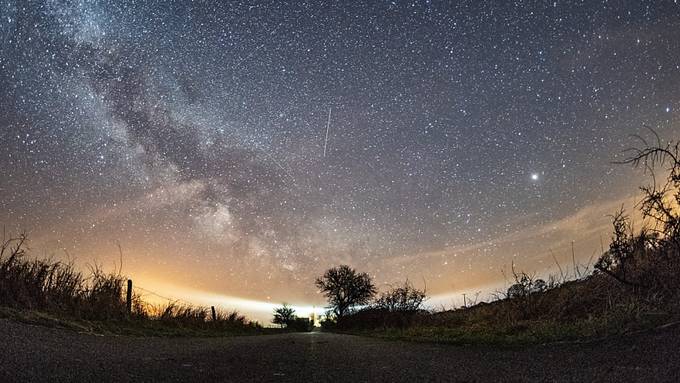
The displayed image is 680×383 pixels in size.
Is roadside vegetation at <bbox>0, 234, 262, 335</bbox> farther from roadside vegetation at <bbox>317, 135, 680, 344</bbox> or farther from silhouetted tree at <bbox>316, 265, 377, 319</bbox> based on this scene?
silhouetted tree at <bbox>316, 265, 377, 319</bbox>

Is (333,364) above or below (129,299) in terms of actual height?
below

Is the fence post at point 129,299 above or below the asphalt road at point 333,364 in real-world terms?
above

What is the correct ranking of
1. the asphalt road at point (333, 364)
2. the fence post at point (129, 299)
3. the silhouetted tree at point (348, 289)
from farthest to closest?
the silhouetted tree at point (348, 289) → the fence post at point (129, 299) → the asphalt road at point (333, 364)

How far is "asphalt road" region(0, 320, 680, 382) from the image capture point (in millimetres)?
3951

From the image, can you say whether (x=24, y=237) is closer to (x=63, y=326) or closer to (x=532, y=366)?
(x=63, y=326)

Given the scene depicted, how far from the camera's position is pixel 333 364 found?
557 cm

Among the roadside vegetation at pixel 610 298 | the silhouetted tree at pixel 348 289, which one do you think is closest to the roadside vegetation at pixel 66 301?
the roadside vegetation at pixel 610 298

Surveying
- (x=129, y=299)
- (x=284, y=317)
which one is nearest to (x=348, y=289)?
(x=284, y=317)

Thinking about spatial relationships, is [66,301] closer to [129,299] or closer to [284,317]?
[129,299]

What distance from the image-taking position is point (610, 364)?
4.27 meters

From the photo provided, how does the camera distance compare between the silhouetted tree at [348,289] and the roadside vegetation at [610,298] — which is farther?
the silhouetted tree at [348,289]

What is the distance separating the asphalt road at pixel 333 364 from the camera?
13.0 feet

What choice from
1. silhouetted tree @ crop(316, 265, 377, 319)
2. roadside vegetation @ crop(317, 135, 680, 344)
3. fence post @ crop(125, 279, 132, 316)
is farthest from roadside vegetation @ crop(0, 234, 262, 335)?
silhouetted tree @ crop(316, 265, 377, 319)

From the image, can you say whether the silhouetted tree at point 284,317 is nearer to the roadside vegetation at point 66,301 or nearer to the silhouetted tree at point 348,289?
the silhouetted tree at point 348,289
